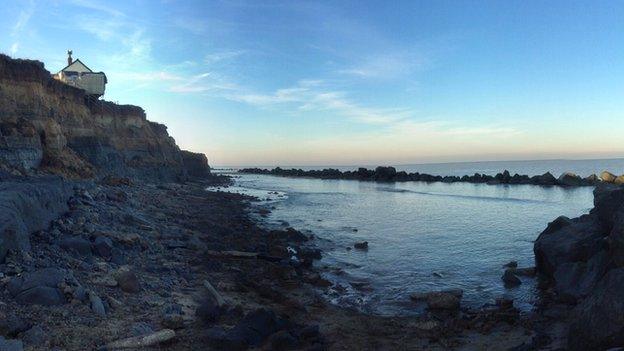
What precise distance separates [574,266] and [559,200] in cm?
3665

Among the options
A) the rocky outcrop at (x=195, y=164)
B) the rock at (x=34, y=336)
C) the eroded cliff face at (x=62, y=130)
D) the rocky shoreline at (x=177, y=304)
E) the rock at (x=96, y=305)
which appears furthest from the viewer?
the rocky outcrop at (x=195, y=164)

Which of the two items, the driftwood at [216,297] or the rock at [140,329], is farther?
the driftwood at [216,297]

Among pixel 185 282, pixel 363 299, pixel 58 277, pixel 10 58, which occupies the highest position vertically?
pixel 10 58

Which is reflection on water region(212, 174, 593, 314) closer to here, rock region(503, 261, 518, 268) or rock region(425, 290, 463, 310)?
rock region(503, 261, 518, 268)

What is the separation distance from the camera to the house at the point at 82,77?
43781 mm

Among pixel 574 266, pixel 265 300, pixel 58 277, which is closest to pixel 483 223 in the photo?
pixel 574 266

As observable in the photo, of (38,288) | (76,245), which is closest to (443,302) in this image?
(38,288)

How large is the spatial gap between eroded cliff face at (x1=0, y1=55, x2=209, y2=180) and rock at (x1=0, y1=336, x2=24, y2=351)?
1837 cm

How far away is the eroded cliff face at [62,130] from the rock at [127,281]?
15.4 m

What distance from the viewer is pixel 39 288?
7.57 metres

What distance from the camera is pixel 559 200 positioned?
44.1 meters

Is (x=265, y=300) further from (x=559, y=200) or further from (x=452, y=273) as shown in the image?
(x=559, y=200)

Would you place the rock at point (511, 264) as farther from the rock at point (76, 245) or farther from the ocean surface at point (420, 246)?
the rock at point (76, 245)

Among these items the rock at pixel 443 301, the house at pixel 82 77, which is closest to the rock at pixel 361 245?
the rock at pixel 443 301
